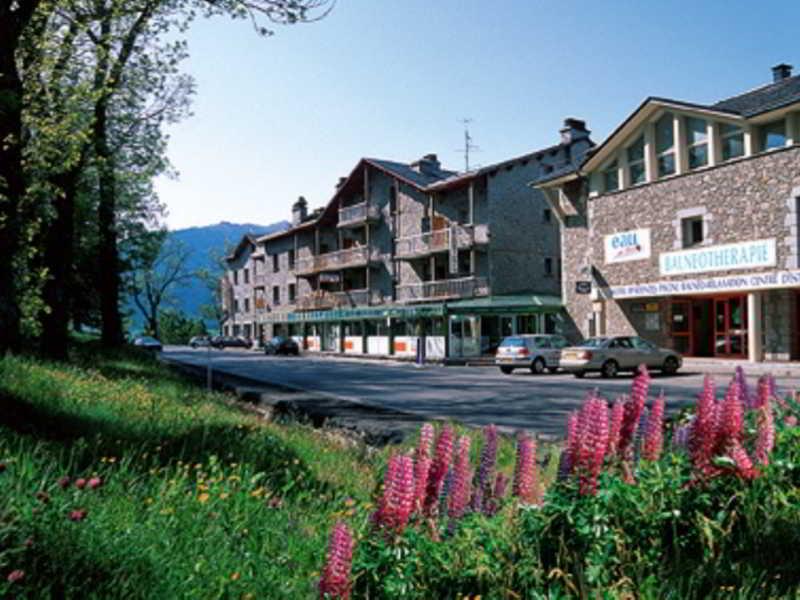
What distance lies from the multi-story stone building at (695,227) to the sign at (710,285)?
1.6 inches

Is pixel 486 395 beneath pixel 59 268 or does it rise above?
beneath

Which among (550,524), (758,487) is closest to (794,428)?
(758,487)

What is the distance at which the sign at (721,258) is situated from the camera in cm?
2353

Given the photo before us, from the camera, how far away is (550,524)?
9.30 ft

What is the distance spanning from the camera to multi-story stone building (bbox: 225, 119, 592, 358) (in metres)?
38.3

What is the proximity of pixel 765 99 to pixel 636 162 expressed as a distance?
570 cm

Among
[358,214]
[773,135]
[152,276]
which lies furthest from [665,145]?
[152,276]

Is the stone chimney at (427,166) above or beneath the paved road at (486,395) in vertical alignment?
above

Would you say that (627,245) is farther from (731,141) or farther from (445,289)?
(445,289)

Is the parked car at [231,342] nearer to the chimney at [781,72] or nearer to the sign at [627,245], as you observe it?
the sign at [627,245]

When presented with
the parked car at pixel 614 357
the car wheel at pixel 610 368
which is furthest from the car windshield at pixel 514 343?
the car wheel at pixel 610 368

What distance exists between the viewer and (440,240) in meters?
41.8

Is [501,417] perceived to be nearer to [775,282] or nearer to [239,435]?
[239,435]

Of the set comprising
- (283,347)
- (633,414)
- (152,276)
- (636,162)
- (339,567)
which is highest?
(636,162)
